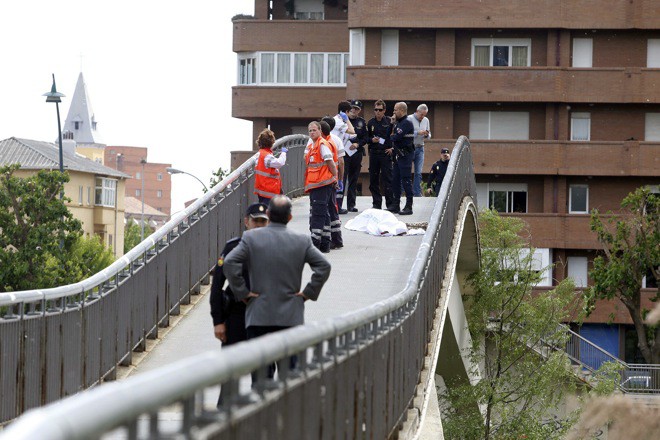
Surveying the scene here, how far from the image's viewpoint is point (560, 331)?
114 feet

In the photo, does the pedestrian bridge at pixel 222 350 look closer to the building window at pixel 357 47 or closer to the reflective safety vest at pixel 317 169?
the reflective safety vest at pixel 317 169

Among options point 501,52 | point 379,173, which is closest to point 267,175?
point 379,173

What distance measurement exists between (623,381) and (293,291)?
3958cm

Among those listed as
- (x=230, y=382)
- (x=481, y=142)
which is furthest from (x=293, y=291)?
(x=481, y=142)

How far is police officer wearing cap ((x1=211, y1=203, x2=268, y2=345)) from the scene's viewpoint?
9719mm

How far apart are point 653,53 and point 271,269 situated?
5033cm

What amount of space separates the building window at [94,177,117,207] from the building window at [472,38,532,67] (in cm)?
6760

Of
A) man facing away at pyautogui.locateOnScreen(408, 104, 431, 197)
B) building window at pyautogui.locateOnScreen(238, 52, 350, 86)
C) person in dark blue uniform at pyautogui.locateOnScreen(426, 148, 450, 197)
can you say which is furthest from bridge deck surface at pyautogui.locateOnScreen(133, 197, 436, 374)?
building window at pyautogui.locateOnScreen(238, 52, 350, 86)

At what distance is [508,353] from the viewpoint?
33312 millimetres

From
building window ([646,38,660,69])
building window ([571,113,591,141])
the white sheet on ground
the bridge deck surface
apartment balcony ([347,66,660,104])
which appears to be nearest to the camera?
the bridge deck surface

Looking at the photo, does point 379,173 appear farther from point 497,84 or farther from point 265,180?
point 497,84

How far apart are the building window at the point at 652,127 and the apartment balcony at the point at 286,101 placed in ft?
45.0

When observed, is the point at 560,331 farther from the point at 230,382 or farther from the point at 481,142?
the point at 230,382

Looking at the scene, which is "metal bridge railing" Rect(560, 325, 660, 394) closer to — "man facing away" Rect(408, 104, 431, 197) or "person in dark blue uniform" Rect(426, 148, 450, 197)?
"person in dark blue uniform" Rect(426, 148, 450, 197)
